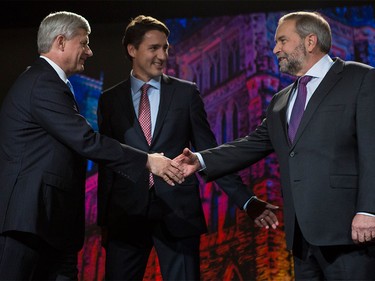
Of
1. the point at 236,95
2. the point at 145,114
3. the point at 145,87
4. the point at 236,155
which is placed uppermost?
the point at 236,95

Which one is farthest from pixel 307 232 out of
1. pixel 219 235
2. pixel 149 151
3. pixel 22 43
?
pixel 22 43

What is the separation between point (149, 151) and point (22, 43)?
195 centimetres

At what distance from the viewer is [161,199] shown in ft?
8.88

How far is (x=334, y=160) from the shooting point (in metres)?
2.18

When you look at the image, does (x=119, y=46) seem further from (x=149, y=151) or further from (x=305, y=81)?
(x=305, y=81)

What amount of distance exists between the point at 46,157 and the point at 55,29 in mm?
583

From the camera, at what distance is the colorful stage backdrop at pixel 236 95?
13.0ft

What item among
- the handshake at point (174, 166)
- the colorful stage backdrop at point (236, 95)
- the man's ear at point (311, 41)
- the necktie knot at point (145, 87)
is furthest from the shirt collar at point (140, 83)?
the colorful stage backdrop at point (236, 95)

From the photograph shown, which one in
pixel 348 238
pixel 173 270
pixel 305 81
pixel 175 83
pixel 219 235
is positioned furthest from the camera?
pixel 219 235

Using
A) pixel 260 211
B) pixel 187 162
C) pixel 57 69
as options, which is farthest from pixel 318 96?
pixel 57 69

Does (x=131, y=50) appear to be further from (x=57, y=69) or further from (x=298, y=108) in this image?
(x=298, y=108)

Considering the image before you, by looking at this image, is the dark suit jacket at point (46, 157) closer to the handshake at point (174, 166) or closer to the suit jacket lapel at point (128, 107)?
the handshake at point (174, 166)

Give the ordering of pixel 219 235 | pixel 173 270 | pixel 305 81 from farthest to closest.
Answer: pixel 219 235 → pixel 173 270 → pixel 305 81

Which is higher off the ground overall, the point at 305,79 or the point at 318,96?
the point at 305,79
